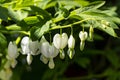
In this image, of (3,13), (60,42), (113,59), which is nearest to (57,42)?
(60,42)

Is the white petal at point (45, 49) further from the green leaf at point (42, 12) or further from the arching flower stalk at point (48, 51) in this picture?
the green leaf at point (42, 12)

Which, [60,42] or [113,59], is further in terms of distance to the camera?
[113,59]

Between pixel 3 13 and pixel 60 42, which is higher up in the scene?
pixel 3 13

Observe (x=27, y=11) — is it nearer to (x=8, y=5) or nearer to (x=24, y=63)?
(x=8, y=5)

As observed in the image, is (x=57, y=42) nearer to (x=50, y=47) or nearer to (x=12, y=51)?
(x=50, y=47)

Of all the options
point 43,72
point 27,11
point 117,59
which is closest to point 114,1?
point 117,59

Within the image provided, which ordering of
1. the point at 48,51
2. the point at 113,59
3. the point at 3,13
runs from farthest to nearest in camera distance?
1. the point at 113,59
2. the point at 48,51
3. the point at 3,13

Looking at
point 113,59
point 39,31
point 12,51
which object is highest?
point 39,31

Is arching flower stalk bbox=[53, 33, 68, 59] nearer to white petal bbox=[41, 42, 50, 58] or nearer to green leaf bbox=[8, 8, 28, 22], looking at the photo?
white petal bbox=[41, 42, 50, 58]

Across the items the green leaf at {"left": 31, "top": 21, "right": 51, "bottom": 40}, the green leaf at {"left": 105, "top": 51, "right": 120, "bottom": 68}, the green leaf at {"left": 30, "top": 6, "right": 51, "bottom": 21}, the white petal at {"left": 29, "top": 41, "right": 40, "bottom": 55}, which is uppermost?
the green leaf at {"left": 30, "top": 6, "right": 51, "bottom": 21}

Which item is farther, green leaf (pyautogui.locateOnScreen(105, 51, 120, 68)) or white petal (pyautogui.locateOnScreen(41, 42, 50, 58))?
green leaf (pyautogui.locateOnScreen(105, 51, 120, 68))

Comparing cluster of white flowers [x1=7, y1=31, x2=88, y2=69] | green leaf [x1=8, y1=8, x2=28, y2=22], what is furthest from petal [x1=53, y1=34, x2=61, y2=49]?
green leaf [x1=8, y1=8, x2=28, y2=22]

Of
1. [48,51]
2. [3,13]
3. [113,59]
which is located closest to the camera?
[3,13]
